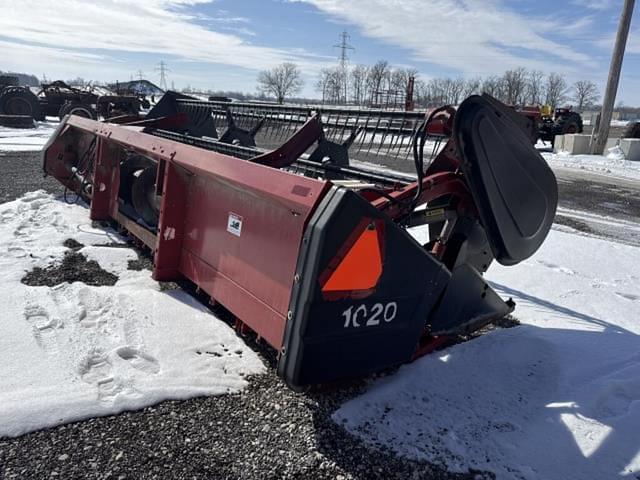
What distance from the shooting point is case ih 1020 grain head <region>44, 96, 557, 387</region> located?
2.25 m

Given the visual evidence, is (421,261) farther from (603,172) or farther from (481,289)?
(603,172)

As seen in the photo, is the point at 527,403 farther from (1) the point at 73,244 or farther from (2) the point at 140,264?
(1) the point at 73,244

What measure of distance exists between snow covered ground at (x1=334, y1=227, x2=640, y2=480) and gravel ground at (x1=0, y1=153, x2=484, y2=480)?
0.41 feet

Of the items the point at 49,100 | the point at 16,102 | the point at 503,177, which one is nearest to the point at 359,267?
the point at 503,177

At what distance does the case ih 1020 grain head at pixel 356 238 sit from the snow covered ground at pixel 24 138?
11.0 meters

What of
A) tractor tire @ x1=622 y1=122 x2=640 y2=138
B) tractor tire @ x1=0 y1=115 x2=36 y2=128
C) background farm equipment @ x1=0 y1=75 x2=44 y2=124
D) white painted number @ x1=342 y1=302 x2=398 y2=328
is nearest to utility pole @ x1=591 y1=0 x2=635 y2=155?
tractor tire @ x1=622 y1=122 x2=640 y2=138

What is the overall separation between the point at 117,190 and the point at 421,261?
149 inches

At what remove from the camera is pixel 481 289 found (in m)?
3.16

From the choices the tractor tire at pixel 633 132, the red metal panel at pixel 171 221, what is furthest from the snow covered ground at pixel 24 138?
the tractor tire at pixel 633 132

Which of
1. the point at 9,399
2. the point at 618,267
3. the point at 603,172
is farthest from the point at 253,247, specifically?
the point at 603,172

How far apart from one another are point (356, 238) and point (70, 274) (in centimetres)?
270

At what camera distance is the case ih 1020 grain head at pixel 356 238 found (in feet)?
7.38

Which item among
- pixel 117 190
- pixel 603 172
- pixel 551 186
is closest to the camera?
pixel 551 186

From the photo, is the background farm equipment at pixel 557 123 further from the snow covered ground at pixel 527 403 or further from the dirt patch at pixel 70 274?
the dirt patch at pixel 70 274
